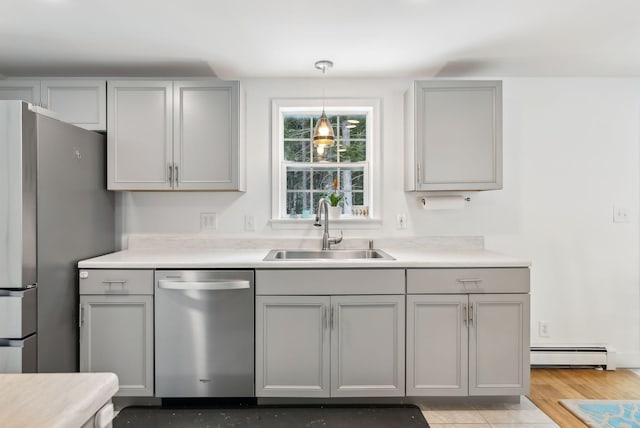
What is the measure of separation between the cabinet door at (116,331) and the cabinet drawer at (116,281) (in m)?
0.04

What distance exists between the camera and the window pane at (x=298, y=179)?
10.6ft

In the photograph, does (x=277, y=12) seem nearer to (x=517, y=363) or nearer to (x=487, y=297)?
(x=487, y=297)

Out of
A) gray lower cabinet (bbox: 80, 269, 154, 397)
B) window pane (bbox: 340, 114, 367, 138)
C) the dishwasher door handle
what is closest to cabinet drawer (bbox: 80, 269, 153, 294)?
gray lower cabinet (bbox: 80, 269, 154, 397)

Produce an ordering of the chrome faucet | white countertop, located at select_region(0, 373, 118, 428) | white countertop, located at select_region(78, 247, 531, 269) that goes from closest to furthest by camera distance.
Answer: white countertop, located at select_region(0, 373, 118, 428) → white countertop, located at select_region(78, 247, 531, 269) → the chrome faucet

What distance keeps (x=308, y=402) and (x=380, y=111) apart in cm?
213

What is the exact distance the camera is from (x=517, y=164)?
3.13 metres

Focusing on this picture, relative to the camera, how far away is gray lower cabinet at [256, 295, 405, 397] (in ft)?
7.86

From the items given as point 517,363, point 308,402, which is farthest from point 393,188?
point 308,402

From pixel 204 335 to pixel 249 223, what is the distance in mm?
993

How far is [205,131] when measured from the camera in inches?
110

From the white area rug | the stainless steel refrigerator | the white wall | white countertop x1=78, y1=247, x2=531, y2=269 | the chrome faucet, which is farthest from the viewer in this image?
the white wall

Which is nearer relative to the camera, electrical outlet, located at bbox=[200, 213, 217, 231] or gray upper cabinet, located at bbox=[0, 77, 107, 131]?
gray upper cabinet, located at bbox=[0, 77, 107, 131]

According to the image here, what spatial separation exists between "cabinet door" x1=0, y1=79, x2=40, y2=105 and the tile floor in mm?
3333

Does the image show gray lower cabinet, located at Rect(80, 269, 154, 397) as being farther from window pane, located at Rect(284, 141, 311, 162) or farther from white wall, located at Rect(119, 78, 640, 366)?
window pane, located at Rect(284, 141, 311, 162)
